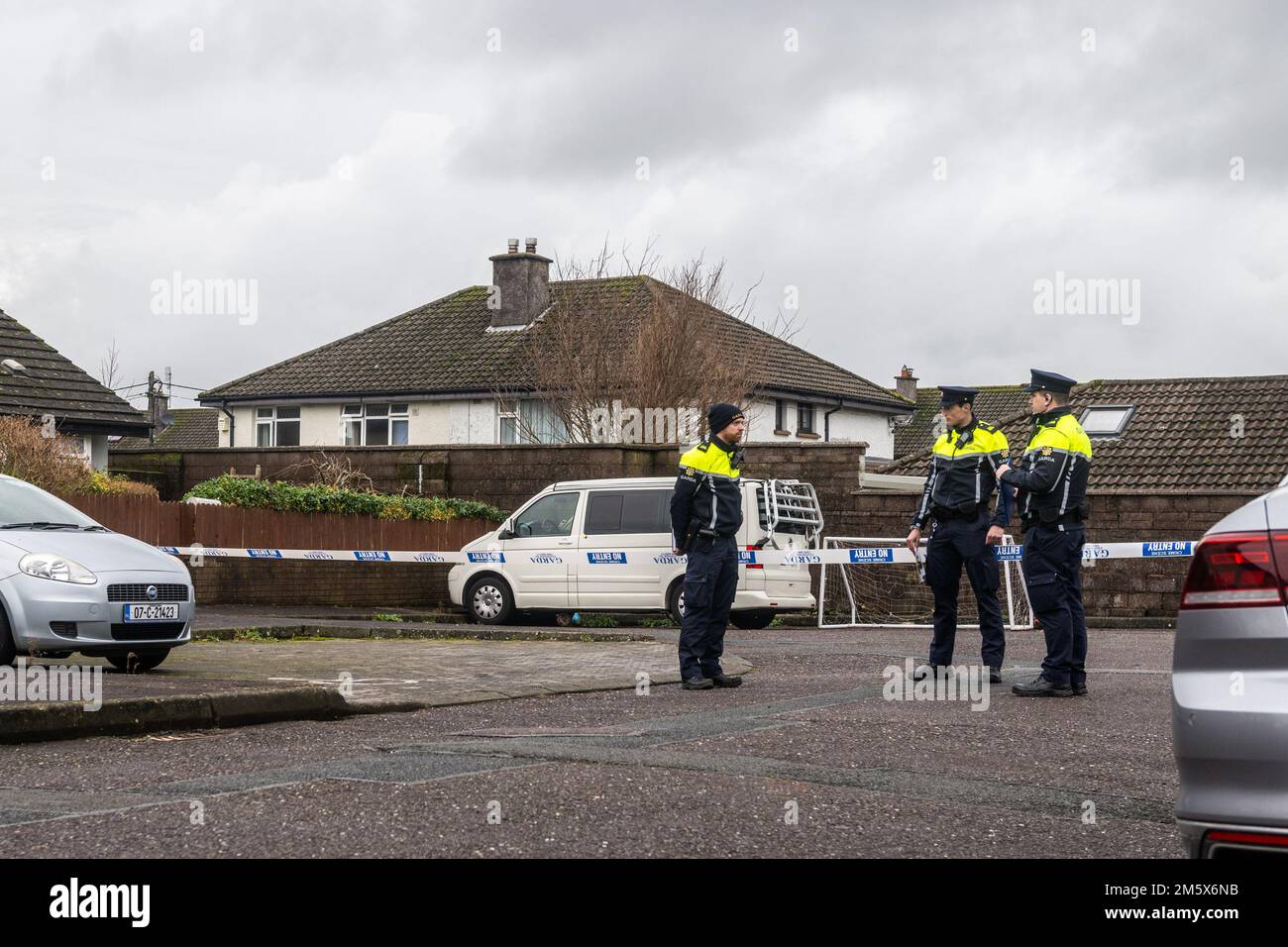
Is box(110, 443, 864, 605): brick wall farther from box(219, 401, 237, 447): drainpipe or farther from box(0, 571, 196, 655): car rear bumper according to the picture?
box(219, 401, 237, 447): drainpipe

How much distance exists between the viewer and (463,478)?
2578 centimetres

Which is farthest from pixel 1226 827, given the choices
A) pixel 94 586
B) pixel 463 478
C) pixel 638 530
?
pixel 463 478

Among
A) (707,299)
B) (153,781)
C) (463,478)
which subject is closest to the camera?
(153,781)

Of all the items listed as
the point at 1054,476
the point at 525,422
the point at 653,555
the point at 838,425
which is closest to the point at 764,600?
the point at 653,555

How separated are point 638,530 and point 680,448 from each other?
4921mm

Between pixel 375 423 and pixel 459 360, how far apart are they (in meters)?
2.61

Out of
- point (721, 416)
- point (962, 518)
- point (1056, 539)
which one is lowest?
point (1056, 539)

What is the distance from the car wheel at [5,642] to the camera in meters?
10.2

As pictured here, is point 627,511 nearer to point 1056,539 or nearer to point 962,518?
point 962,518

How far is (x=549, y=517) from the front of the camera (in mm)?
19656

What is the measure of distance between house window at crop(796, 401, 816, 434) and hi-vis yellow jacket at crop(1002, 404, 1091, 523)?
29.7m

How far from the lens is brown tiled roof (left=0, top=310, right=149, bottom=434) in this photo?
1093 inches

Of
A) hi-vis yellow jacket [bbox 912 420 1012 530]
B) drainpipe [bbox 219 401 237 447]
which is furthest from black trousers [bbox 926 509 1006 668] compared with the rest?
drainpipe [bbox 219 401 237 447]
